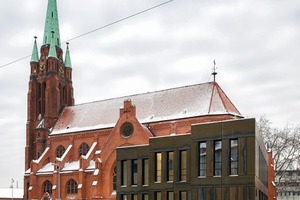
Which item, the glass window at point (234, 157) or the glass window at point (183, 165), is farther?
the glass window at point (183, 165)

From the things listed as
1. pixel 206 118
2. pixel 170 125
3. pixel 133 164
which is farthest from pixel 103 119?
pixel 133 164

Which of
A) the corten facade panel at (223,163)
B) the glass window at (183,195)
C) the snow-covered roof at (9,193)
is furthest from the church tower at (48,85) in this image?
the snow-covered roof at (9,193)

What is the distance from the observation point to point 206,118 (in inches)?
2131

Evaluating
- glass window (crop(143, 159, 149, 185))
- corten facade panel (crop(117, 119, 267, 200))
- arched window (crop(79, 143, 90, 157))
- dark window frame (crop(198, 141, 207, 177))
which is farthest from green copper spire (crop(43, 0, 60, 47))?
dark window frame (crop(198, 141, 207, 177))

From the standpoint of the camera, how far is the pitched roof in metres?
55.8

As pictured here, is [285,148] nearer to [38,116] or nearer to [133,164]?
[133,164]

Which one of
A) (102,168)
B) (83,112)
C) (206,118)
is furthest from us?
(83,112)

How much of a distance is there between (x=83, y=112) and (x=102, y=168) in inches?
531

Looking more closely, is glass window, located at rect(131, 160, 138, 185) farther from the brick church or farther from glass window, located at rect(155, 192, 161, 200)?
the brick church

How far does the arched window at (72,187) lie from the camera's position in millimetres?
62034

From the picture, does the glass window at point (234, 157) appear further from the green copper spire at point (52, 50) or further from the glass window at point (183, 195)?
the green copper spire at point (52, 50)

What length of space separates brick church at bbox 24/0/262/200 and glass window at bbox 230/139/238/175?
26029mm

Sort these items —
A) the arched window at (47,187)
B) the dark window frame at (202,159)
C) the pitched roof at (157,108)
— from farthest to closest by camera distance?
the arched window at (47,187), the pitched roof at (157,108), the dark window frame at (202,159)

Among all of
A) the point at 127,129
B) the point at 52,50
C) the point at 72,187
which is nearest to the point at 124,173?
the point at 127,129
